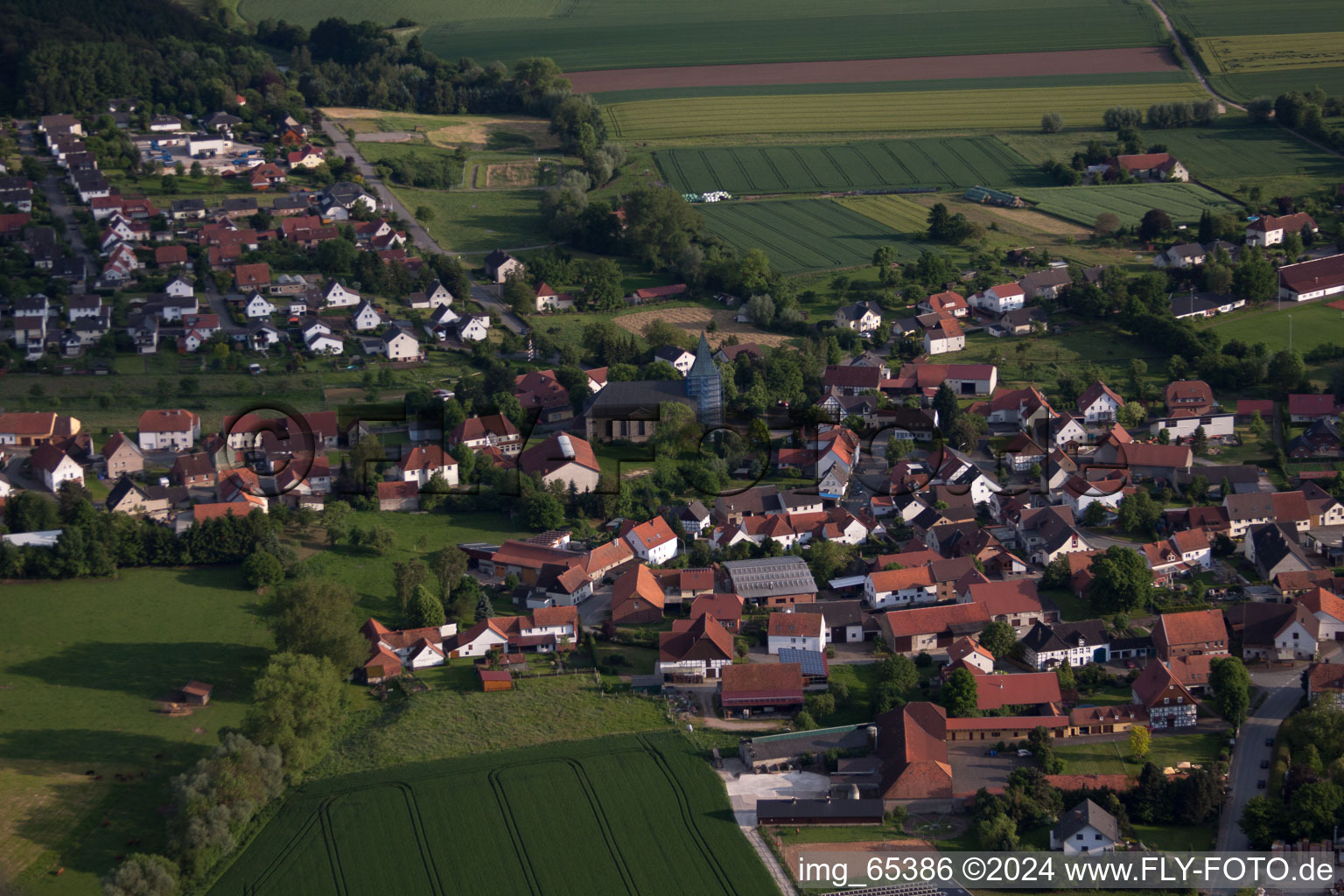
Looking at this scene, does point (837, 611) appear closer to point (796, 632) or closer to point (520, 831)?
point (796, 632)

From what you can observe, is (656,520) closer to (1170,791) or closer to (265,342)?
(1170,791)

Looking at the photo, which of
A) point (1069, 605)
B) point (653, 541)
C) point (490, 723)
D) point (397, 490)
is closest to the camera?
point (490, 723)

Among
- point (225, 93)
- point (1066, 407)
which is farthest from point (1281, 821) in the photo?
point (225, 93)

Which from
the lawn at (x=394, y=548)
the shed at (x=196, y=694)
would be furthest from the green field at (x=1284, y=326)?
the shed at (x=196, y=694)

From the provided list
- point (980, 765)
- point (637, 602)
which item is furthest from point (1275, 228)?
point (980, 765)

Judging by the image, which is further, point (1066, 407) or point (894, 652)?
point (1066, 407)

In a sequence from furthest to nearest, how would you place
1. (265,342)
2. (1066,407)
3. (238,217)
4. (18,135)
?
1. (18,135)
2. (238,217)
3. (265,342)
4. (1066,407)

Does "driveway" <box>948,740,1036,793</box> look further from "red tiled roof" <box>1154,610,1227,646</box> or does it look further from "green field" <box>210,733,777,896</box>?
"red tiled roof" <box>1154,610,1227,646</box>
